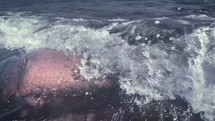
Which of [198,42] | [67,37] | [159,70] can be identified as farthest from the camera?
[67,37]

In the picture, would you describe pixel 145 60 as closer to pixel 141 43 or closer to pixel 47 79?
pixel 141 43

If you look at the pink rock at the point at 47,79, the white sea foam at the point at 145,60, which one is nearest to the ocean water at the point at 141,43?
the white sea foam at the point at 145,60

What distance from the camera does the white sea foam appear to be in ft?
17.4

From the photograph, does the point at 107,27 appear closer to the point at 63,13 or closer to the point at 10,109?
the point at 63,13

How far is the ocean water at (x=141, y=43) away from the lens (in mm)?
5191

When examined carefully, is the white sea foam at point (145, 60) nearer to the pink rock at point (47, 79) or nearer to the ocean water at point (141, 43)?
the ocean water at point (141, 43)

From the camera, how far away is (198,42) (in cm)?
681

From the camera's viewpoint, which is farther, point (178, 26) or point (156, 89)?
point (178, 26)

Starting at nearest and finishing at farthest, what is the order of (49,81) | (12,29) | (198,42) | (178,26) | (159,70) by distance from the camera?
1. (49,81)
2. (159,70)
3. (198,42)
4. (178,26)
5. (12,29)

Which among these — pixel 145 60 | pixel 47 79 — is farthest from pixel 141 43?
pixel 47 79

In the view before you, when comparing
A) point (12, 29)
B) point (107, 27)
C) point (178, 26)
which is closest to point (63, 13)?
point (12, 29)

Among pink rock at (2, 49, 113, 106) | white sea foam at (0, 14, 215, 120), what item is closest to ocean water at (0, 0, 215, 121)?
white sea foam at (0, 14, 215, 120)

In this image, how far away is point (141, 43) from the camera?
7113 mm

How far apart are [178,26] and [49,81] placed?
4171 millimetres
